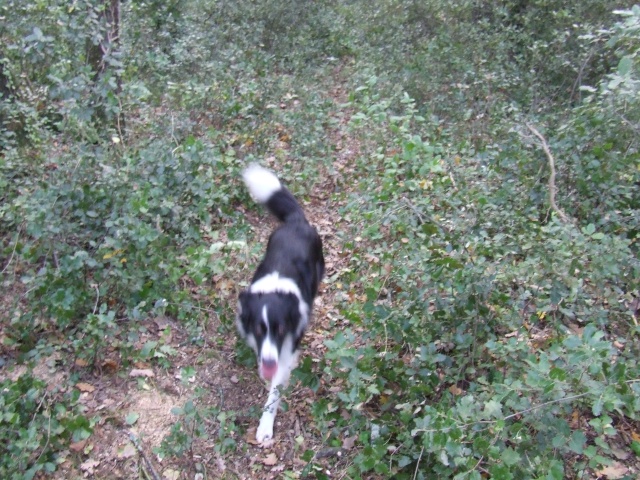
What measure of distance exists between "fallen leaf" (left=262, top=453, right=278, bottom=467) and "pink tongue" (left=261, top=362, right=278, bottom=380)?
1.51 ft

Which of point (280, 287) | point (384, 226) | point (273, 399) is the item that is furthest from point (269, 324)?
point (384, 226)

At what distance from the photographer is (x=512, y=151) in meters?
5.30

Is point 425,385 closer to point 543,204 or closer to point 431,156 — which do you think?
point 543,204

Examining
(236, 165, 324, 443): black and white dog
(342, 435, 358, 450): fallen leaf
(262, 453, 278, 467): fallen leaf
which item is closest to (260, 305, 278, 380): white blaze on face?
(236, 165, 324, 443): black and white dog

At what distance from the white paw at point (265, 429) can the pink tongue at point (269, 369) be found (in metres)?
0.28

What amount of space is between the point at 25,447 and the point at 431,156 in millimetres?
4041

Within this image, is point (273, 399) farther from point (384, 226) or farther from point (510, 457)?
point (384, 226)

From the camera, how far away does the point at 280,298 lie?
11.7 feet

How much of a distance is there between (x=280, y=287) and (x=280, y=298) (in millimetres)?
117

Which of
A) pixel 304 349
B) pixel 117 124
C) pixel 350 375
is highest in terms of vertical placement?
pixel 117 124

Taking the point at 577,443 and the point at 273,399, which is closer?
the point at 577,443

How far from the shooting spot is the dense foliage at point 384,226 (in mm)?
2857

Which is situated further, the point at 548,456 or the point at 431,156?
the point at 431,156

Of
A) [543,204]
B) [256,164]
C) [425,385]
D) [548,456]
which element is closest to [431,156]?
[543,204]
